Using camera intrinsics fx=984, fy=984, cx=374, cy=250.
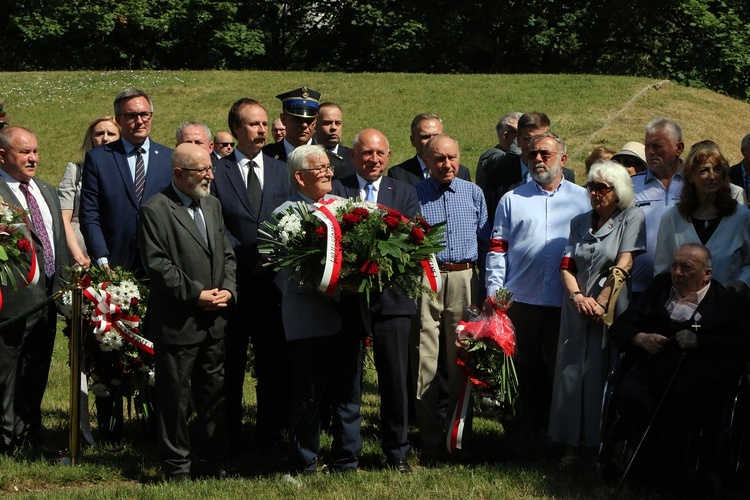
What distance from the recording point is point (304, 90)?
27.9 ft

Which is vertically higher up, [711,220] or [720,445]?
[711,220]

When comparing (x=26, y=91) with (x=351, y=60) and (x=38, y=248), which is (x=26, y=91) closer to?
(x=351, y=60)

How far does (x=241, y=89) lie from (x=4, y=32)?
17.3 meters

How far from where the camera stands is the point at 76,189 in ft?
26.2

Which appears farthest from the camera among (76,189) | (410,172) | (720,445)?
(410,172)

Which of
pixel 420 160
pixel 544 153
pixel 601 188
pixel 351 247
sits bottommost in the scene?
pixel 351 247

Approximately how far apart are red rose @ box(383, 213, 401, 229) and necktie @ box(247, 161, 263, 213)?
1530mm

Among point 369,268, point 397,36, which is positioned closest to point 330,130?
point 369,268

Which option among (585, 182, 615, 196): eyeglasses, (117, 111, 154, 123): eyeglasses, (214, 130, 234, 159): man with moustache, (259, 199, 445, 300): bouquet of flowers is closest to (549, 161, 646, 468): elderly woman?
(585, 182, 615, 196): eyeglasses

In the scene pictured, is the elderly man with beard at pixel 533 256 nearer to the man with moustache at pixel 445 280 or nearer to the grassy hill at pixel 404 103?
the man with moustache at pixel 445 280

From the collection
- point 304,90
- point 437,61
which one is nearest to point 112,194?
point 304,90

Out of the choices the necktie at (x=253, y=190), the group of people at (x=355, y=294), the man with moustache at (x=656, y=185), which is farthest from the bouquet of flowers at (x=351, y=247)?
the man with moustache at (x=656, y=185)

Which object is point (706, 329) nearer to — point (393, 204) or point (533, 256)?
point (533, 256)

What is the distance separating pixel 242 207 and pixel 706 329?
3.40 metres
